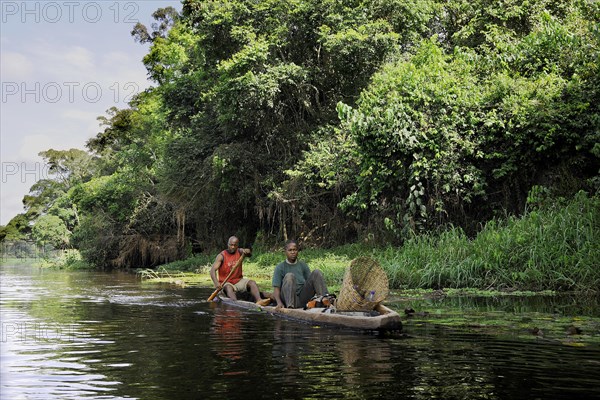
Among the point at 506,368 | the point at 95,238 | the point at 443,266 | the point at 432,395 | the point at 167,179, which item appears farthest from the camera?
the point at 95,238

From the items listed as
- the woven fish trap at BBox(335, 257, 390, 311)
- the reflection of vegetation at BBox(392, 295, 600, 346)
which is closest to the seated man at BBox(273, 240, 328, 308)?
the woven fish trap at BBox(335, 257, 390, 311)

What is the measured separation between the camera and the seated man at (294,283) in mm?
9523

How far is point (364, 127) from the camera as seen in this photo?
16.5 meters

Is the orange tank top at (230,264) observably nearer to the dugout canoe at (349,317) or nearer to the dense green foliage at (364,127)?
the dugout canoe at (349,317)

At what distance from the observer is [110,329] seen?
8719 millimetres

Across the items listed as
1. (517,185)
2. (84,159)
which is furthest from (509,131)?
(84,159)

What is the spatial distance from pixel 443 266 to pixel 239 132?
12949 mm

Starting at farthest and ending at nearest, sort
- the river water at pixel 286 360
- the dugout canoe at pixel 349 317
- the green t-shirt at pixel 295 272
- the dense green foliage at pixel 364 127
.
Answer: the dense green foliage at pixel 364 127, the green t-shirt at pixel 295 272, the dugout canoe at pixel 349 317, the river water at pixel 286 360

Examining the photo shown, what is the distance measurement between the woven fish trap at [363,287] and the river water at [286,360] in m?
0.45

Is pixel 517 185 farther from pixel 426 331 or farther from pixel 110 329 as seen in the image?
pixel 110 329

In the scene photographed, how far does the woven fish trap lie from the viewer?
8188 mm

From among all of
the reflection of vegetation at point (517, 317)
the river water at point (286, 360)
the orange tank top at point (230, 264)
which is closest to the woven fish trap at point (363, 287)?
the river water at point (286, 360)

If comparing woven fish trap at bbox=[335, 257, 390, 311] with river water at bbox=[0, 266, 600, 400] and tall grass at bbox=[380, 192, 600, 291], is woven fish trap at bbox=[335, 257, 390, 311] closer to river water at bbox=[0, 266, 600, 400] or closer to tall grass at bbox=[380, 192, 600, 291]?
river water at bbox=[0, 266, 600, 400]

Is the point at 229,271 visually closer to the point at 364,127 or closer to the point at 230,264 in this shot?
the point at 230,264
